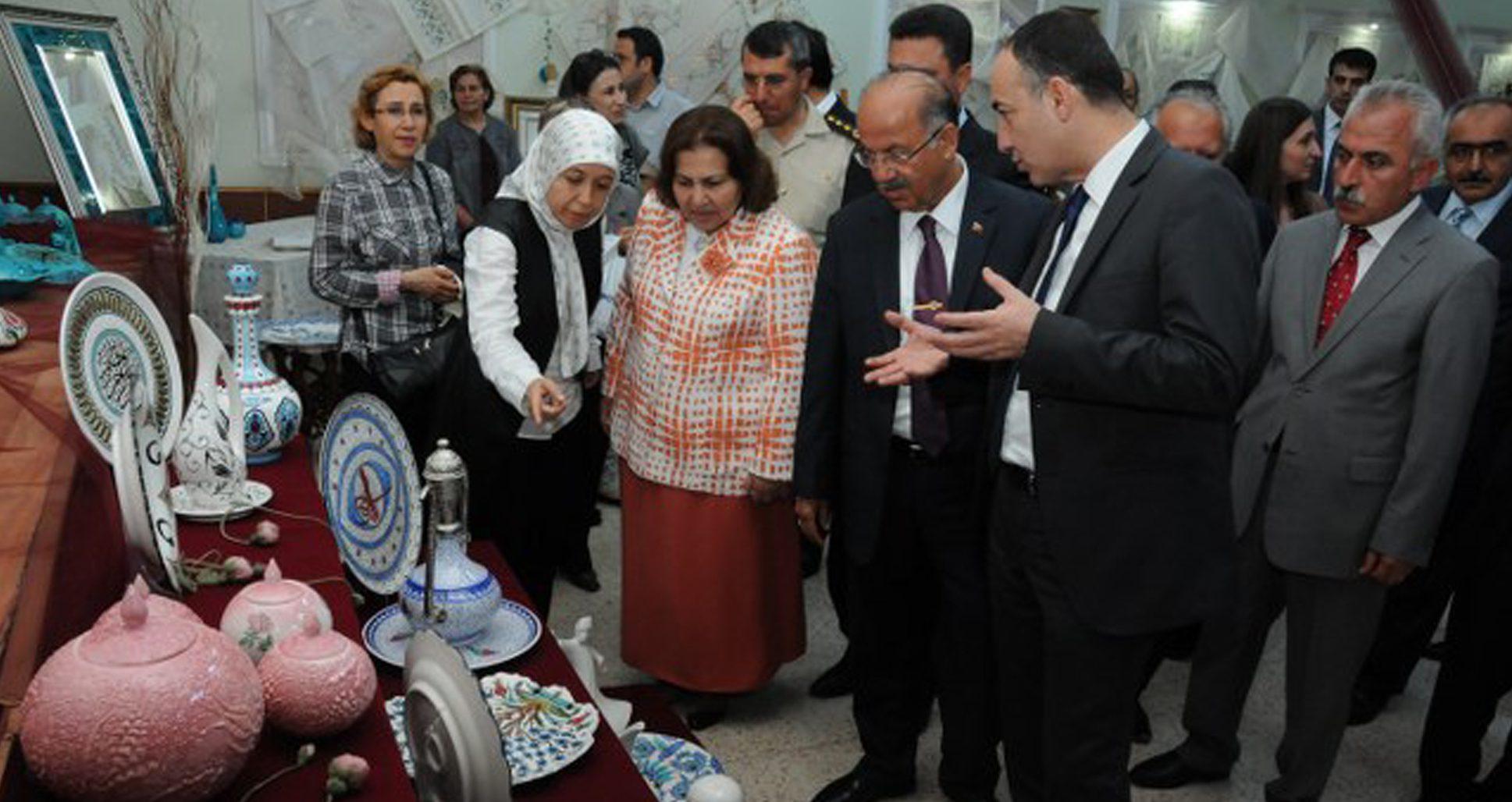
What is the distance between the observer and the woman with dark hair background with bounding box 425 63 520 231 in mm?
4613

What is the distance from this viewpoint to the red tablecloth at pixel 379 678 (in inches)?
43.4

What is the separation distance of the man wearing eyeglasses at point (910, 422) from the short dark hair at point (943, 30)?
0.77 meters

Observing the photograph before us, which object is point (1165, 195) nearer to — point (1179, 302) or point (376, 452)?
point (1179, 302)

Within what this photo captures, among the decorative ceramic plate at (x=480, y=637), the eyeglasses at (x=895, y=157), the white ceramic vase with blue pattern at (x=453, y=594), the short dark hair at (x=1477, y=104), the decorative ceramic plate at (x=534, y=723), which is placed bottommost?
the decorative ceramic plate at (x=534, y=723)

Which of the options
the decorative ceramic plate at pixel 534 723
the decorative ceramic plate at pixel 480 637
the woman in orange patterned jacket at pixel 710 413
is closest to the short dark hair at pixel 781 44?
the woman in orange patterned jacket at pixel 710 413

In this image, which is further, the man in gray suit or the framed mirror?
the framed mirror

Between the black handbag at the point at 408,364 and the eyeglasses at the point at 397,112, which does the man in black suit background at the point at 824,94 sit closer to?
the eyeglasses at the point at 397,112

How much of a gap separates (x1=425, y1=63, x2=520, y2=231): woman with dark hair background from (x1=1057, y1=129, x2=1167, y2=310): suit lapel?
11.2ft

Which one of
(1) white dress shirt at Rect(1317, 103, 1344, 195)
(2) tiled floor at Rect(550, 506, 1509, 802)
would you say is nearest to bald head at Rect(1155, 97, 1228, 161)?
(2) tiled floor at Rect(550, 506, 1509, 802)

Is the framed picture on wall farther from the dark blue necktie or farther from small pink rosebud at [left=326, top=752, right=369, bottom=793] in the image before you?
small pink rosebud at [left=326, top=752, right=369, bottom=793]

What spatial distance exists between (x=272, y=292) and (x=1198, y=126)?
318 centimetres

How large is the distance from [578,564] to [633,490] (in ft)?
2.96

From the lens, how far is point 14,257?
6.37 feet

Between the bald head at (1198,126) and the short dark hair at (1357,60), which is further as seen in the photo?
the short dark hair at (1357,60)
